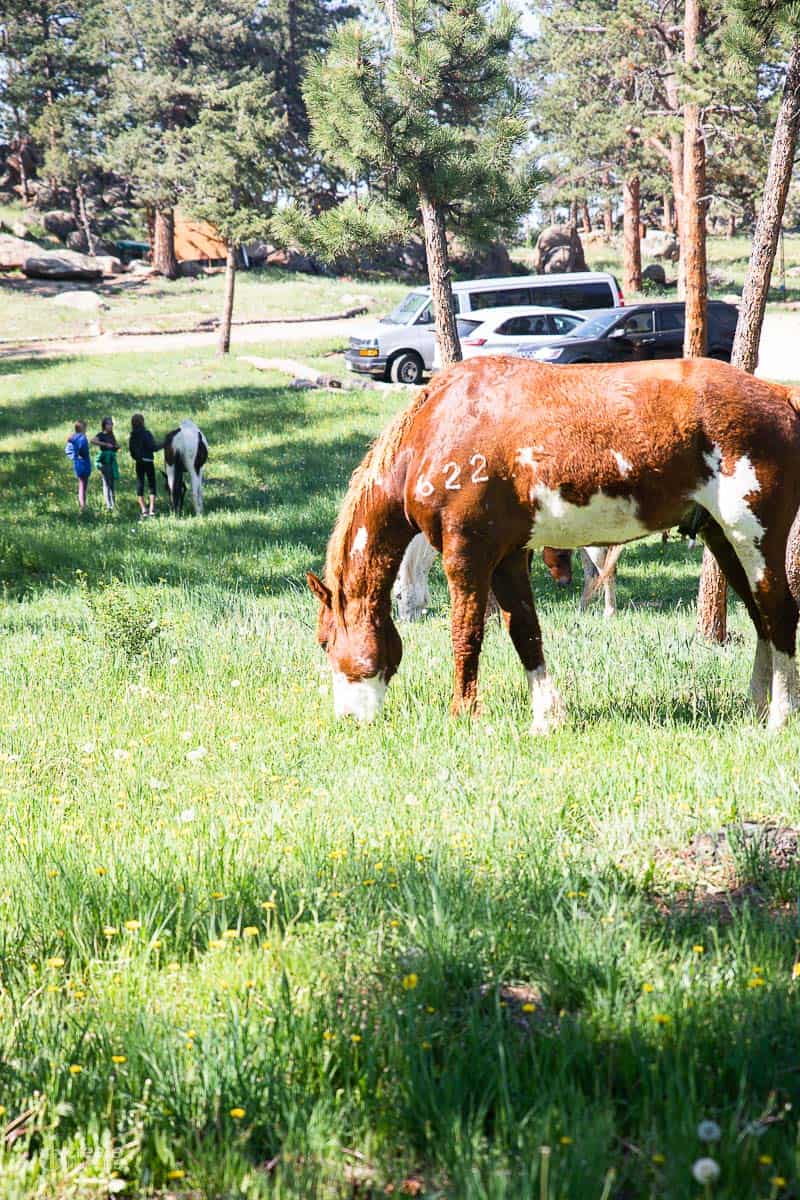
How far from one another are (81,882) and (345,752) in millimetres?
2368

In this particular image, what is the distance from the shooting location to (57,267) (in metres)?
50.6

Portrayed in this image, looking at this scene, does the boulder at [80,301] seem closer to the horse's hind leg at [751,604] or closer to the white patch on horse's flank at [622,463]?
the horse's hind leg at [751,604]

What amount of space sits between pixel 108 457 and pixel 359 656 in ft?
45.1

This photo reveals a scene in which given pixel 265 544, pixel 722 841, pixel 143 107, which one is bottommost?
pixel 265 544

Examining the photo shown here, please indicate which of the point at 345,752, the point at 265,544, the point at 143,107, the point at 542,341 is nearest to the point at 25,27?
the point at 143,107

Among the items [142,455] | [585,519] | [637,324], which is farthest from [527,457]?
[637,324]

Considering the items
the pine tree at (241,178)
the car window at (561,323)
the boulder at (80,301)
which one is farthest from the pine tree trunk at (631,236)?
the car window at (561,323)

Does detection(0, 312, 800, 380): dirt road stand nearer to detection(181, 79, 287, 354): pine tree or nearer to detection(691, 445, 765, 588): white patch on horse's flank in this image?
detection(181, 79, 287, 354): pine tree

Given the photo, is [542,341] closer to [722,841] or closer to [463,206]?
[463,206]

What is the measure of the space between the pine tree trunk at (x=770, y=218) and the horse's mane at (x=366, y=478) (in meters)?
3.75

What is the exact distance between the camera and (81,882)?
4.34 meters

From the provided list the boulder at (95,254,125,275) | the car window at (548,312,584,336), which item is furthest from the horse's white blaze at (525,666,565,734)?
the boulder at (95,254,125,275)

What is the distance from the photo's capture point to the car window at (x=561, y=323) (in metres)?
27.9

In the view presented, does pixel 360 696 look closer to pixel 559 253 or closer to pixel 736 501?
pixel 736 501
